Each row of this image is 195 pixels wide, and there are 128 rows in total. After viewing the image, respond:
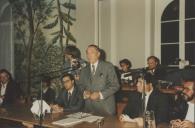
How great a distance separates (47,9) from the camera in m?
8.55

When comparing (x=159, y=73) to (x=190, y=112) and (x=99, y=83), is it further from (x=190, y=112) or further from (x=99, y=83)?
(x=190, y=112)

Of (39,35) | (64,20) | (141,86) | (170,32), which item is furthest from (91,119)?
A: (39,35)

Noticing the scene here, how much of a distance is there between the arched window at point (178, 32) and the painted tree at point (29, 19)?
2.73m

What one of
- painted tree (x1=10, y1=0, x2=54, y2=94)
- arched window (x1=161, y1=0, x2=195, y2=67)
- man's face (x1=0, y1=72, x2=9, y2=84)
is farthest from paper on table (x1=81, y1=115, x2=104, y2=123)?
painted tree (x1=10, y1=0, x2=54, y2=94)

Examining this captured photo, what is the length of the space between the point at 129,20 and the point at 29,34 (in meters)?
2.66

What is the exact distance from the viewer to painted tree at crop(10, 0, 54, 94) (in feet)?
28.5

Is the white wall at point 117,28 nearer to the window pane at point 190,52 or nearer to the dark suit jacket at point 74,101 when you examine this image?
the window pane at point 190,52

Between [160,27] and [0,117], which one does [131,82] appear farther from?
[0,117]

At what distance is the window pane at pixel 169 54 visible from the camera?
7039mm

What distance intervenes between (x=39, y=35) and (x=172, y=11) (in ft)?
10.5

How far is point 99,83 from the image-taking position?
4.53 m

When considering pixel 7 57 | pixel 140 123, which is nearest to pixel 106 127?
pixel 140 123

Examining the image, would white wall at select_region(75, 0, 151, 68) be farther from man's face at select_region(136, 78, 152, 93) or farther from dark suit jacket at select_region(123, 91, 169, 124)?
man's face at select_region(136, 78, 152, 93)

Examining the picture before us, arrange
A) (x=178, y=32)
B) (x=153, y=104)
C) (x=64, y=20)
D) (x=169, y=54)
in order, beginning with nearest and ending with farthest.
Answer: (x=153, y=104), (x=178, y=32), (x=169, y=54), (x=64, y=20)
